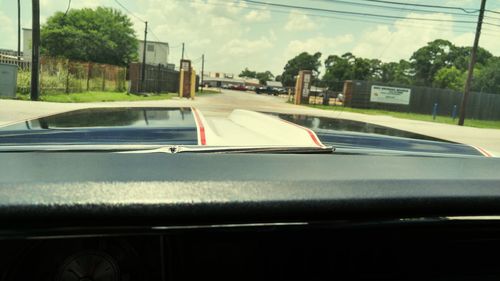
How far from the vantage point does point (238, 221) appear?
107 centimetres

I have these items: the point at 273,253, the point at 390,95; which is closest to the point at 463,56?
the point at 390,95

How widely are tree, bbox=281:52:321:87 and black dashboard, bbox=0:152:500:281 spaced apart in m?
70.0

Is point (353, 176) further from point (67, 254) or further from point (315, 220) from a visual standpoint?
point (67, 254)

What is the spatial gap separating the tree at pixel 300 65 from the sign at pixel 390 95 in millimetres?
30173

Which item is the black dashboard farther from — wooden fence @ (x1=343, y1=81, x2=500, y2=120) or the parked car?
the parked car

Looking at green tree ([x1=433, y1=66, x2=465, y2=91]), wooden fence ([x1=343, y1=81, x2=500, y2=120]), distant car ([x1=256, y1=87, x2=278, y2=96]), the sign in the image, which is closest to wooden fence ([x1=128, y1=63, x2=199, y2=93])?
wooden fence ([x1=343, y1=81, x2=500, y2=120])

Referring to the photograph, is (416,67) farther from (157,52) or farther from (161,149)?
(161,149)

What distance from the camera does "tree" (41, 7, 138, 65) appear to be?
66.4 m

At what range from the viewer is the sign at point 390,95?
39.9 m

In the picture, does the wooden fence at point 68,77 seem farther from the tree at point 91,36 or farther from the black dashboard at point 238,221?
the tree at point 91,36

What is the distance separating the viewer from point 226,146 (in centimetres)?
159

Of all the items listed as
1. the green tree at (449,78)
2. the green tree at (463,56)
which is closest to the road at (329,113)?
the green tree at (449,78)

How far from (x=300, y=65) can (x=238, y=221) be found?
84.0 meters

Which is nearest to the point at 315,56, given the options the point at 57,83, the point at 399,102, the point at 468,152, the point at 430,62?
the point at 430,62
